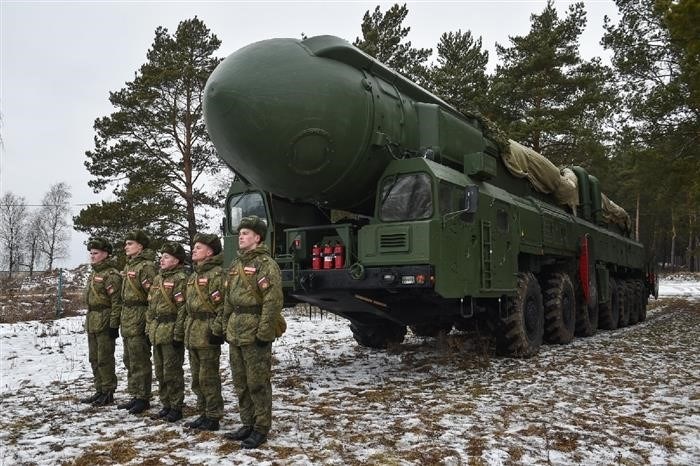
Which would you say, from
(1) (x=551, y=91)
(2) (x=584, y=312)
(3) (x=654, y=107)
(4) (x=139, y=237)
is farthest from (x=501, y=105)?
(4) (x=139, y=237)

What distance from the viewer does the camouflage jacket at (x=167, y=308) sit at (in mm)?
4922

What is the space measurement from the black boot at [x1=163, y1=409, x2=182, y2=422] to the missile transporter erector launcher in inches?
84.0

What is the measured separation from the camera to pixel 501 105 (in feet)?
72.1

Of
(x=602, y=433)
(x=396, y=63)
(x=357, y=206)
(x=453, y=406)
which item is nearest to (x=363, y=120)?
(x=357, y=206)

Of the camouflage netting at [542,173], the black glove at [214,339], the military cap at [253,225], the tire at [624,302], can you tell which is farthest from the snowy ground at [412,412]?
the tire at [624,302]

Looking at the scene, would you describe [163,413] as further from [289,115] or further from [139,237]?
[289,115]

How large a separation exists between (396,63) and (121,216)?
10865mm

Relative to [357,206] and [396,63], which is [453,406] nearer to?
[357,206]

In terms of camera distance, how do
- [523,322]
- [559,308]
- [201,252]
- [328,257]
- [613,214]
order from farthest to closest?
[613,214]
[559,308]
[523,322]
[328,257]
[201,252]

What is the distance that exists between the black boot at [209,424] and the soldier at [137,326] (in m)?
0.92

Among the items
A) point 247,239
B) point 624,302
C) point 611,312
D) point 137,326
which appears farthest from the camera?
point 624,302

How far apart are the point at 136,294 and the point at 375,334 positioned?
461 centimetres

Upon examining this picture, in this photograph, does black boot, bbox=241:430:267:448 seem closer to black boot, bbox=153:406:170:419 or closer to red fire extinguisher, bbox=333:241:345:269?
black boot, bbox=153:406:170:419

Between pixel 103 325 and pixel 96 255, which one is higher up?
pixel 96 255
